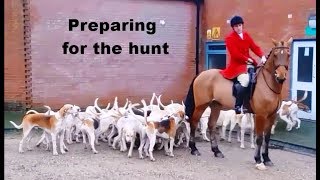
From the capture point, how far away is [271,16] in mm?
7641

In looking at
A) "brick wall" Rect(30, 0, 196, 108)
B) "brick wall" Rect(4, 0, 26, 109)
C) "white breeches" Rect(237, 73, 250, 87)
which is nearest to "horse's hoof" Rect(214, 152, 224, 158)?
"white breeches" Rect(237, 73, 250, 87)

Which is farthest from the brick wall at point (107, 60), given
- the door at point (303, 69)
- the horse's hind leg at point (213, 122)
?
the door at point (303, 69)

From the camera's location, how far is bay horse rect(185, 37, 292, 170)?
4.35 metres

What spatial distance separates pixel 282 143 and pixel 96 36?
3.27 meters

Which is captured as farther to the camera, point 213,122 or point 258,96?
point 213,122

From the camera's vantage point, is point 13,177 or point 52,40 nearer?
point 13,177

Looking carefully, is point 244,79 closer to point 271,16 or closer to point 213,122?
point 213,122

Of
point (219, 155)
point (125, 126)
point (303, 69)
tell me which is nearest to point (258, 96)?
point (219, 155)

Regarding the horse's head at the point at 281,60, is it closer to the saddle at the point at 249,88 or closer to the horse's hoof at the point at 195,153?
the saddle at the point at 249,88

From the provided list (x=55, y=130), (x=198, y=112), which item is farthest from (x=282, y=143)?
(x=55, y=130)

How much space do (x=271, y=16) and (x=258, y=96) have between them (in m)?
3.37

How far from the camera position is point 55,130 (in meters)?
5.15

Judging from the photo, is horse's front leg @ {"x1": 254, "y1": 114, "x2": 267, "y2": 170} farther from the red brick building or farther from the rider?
the red brick building
